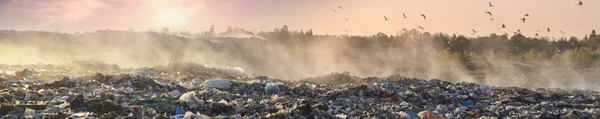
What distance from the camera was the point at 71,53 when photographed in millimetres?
20578

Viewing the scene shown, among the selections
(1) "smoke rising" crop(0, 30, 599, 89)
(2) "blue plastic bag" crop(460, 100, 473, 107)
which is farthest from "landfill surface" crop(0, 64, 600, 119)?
(1) "smoke rising" crop(0, 30, 599, 89)

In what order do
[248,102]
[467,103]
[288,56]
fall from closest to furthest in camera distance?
[248,102] → [467,103] → [288,56]

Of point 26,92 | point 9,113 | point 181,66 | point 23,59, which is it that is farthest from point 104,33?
point 9,113

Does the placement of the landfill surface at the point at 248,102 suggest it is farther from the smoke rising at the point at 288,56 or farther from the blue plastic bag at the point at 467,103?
the smoke rising at the point at 288,56

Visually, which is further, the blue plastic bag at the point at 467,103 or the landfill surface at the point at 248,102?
the blue plastic bag at the point at 467,103

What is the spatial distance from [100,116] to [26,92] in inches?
84.9

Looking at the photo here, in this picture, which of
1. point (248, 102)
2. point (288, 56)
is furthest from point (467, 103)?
point (288, 56)

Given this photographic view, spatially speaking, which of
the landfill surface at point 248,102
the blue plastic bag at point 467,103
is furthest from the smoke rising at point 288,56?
the blue plastic bag at point 467,103

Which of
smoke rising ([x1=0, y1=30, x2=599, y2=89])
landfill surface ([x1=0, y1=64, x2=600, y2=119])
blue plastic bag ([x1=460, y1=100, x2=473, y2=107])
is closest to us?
landfill surface ([x1=0, y1=64, x2=600, y2=119])

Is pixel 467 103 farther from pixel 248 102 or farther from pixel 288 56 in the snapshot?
pixel 288 56

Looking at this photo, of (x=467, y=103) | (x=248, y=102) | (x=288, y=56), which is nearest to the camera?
(x=248, y=102)

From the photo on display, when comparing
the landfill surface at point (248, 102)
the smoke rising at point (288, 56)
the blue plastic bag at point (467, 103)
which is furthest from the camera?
the smoke rising at point (288, 56)

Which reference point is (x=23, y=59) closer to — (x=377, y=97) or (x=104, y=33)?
(x=104, y=33)

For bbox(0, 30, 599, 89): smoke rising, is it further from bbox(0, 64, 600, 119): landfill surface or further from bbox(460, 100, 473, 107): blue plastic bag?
bbox(460, 100, 473, 107): blue plastic bag
